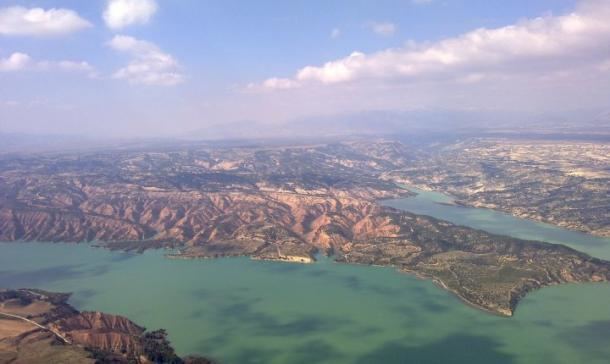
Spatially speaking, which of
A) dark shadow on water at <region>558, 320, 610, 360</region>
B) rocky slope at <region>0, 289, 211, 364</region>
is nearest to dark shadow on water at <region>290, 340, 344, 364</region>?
rocky slope at <region>0, 289, 211, 364</region>

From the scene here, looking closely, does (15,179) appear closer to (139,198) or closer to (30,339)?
(139,198)

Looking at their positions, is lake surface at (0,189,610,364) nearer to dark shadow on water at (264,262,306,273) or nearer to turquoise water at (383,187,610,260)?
dark shadow on water at (264,262,306,273)

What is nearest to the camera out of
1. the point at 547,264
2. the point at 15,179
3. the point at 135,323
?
the point at 135,323

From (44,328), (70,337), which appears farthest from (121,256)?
(70,337)

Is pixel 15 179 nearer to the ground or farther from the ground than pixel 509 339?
farther from the ground

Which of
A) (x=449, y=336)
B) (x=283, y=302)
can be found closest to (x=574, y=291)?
(x=449, y=336)

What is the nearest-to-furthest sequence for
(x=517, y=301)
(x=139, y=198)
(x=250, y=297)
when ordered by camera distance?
(x=517, y=301), (x=250, y=297), (x=139, y=198)
